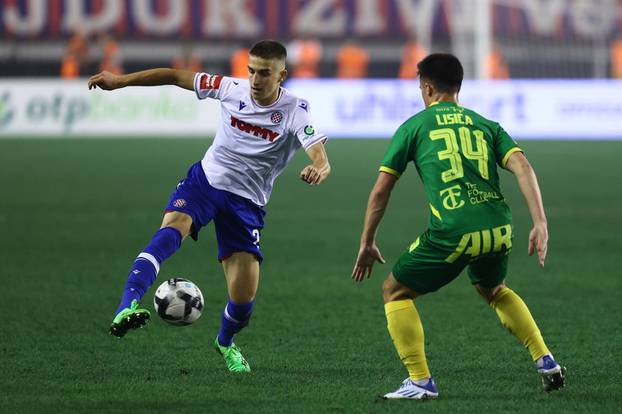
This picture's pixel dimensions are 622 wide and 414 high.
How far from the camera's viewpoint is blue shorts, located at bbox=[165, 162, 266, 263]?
6289mm

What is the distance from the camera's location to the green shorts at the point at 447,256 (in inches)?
210

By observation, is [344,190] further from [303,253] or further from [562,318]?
[562,318]

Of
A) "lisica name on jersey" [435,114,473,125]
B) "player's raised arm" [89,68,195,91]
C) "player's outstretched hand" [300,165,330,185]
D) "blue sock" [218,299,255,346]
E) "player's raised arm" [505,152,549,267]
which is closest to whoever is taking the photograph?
"player's raised arm" [505,152,549,267]

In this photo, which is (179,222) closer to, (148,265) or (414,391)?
(148,265)

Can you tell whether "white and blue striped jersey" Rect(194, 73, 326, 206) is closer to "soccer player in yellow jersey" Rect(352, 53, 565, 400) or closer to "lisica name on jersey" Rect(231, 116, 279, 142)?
"lisica name on jersey" Rect(231, 116, 279, 142)

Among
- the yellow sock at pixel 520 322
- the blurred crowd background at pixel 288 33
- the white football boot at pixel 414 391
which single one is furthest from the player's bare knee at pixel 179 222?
the blurred crowd background at pixel 288 33

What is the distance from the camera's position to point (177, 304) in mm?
5969

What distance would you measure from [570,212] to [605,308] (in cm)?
580

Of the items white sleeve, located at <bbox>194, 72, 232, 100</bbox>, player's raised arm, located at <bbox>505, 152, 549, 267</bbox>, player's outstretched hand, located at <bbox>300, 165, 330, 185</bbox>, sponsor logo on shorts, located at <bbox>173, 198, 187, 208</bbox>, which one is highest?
white sleeve, located at <bbox>194, 72, 232, 100</bbox>

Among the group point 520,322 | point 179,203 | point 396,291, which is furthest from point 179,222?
point 520,322

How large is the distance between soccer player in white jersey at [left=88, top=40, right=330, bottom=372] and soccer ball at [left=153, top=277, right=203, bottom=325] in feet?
0.99

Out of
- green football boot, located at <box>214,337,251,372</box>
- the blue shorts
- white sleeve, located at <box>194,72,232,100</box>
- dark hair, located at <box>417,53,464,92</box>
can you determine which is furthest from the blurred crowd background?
dark hair, located at <box>417,53,464,92</box>

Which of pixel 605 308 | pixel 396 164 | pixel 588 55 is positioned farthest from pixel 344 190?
pixel 588 55

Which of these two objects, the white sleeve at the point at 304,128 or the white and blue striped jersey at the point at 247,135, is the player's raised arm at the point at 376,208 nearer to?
the white sleeve at the point at 304,128
